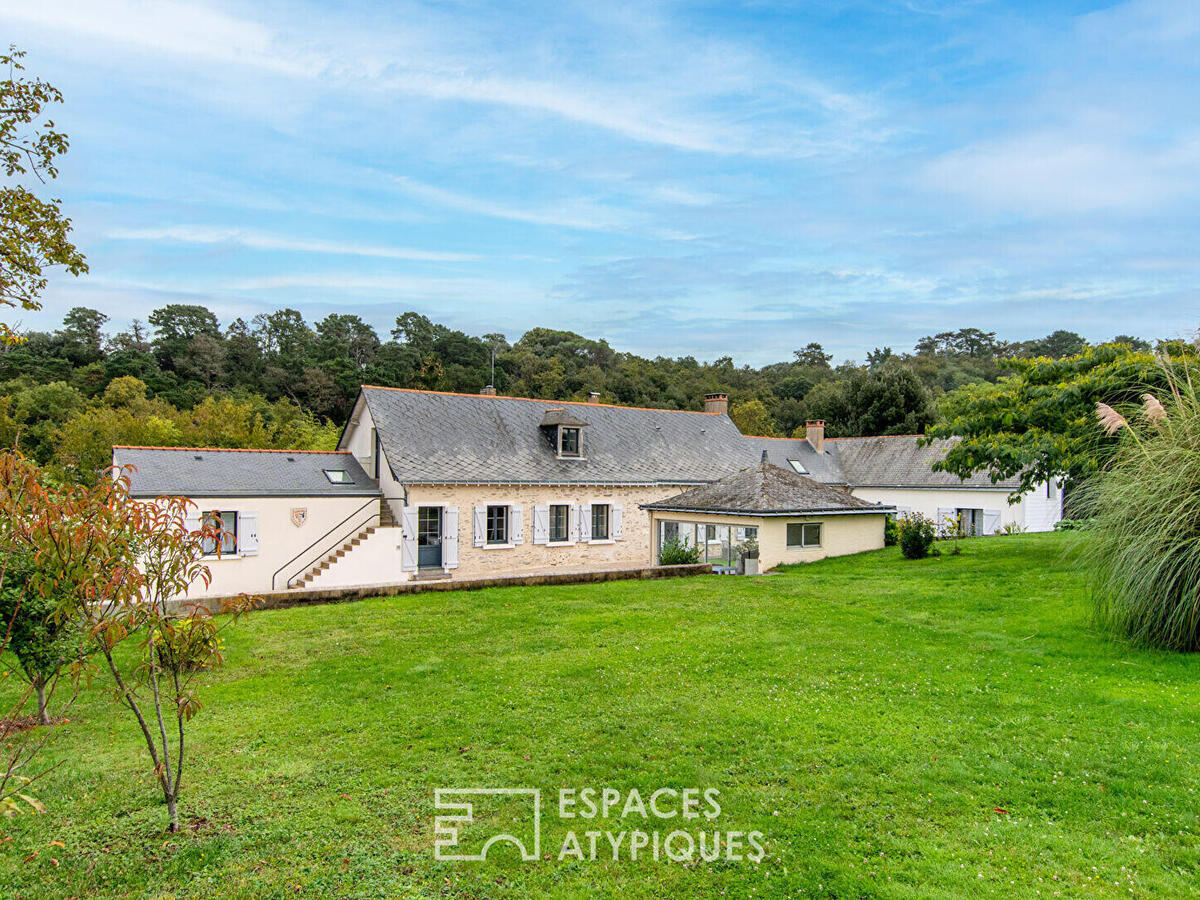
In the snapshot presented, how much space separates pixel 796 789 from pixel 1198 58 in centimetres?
1390

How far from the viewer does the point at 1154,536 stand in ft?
22.3

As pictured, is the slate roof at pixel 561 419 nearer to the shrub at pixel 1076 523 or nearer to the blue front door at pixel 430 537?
the blue front door at pixel 430 537

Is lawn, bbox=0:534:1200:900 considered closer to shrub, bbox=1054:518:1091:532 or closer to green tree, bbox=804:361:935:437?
shrub, bbox=1054:518:1091:532

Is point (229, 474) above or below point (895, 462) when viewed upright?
below

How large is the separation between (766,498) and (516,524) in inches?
306

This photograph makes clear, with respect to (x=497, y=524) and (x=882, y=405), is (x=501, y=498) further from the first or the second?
(x=882, y=405)

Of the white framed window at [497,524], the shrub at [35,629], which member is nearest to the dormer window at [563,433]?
the white framed window at [497,524]

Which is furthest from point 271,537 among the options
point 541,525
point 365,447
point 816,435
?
point 816,435

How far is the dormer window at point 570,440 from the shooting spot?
2288 centimetres

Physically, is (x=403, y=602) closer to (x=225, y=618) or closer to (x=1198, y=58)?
(x=225, y=618)

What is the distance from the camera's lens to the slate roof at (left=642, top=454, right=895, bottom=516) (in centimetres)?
1745

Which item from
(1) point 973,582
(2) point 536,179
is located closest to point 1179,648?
(1) point 973,582

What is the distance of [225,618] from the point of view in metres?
11.2

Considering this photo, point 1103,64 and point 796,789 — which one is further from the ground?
point 1103,64
